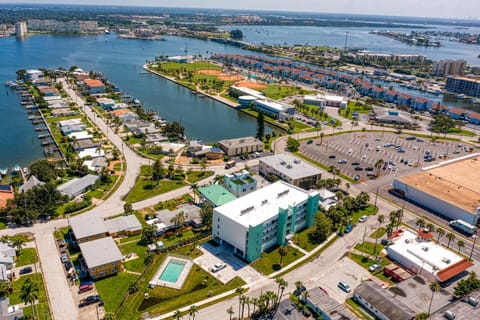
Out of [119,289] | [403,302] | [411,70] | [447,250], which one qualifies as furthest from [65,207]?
[411,70]

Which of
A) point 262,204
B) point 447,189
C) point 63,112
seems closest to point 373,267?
point 262,204

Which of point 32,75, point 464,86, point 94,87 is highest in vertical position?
point 464,86

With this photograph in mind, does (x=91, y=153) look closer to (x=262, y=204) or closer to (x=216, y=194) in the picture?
(x=216, y=194)

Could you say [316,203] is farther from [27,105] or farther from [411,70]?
[411,70]

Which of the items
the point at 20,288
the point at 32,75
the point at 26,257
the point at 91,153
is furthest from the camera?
the point at 32,75

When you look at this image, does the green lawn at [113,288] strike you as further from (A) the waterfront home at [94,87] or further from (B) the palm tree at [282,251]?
(A) the waterfront home at [94,87]

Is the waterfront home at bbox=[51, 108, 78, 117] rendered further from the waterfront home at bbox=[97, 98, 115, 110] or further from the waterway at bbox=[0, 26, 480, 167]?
the waterfront home at bbox=[97, 98, 115, 110]
